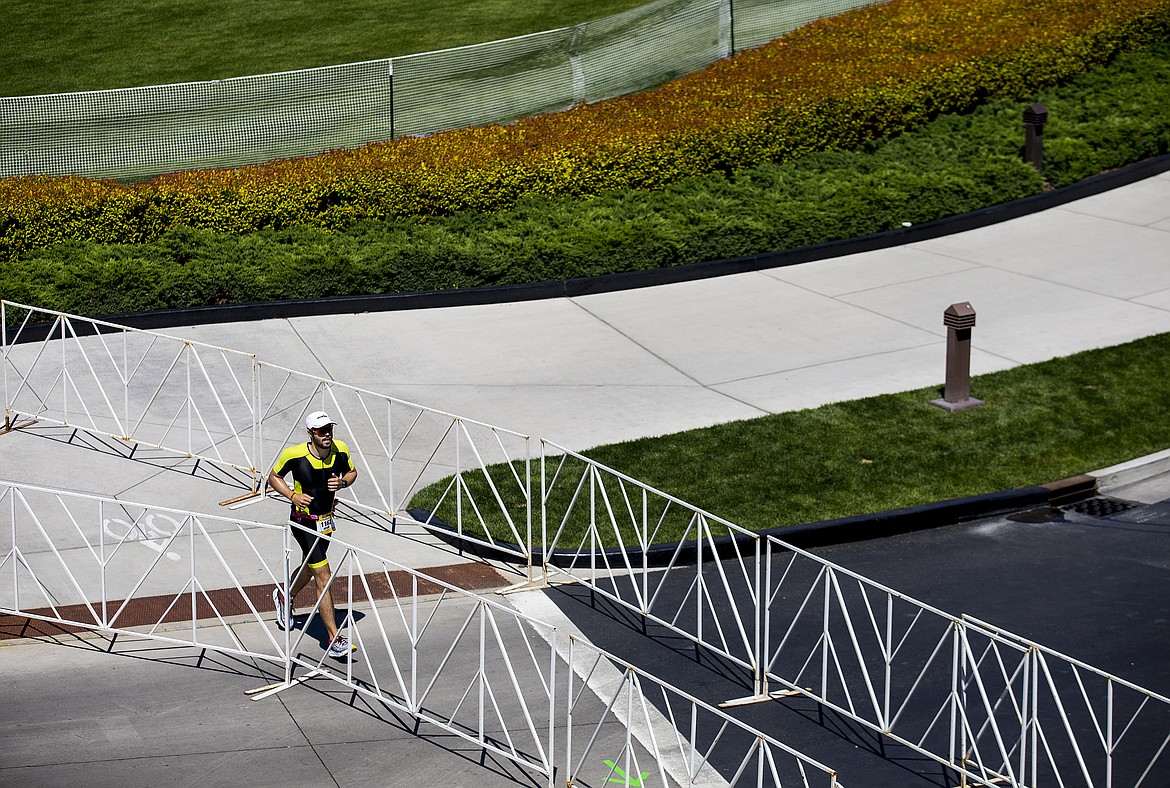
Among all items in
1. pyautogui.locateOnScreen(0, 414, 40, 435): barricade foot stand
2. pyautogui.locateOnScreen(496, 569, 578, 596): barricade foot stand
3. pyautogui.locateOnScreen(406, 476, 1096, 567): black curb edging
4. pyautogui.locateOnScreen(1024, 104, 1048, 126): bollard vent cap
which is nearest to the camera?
pyautogui.locateOnScreen(496, 569, 578, 596): barricade foot stand

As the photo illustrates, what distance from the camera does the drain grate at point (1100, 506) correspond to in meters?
11.8

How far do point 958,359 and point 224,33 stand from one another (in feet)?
57.2

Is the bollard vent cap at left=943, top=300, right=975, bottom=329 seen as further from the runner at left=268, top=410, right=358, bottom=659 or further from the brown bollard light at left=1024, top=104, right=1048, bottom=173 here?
the brown bollard light at left=1024, top=104, right=1048, bottom=173

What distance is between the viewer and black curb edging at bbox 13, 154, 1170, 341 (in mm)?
15664

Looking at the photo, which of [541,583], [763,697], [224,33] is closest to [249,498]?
[541,583]

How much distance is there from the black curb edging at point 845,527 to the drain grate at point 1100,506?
0.26ft

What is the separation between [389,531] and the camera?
11.5 meters

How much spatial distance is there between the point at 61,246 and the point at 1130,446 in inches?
460

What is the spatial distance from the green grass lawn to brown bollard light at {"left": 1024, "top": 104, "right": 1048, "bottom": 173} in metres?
9.84

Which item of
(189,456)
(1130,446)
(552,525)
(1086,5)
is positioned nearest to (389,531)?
(552,525)

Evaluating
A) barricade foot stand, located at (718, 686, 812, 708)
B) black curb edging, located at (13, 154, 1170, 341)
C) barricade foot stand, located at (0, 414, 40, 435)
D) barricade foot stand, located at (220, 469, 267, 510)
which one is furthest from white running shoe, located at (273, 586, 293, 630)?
black curb edging, located at (13, 154, 1170, 341)

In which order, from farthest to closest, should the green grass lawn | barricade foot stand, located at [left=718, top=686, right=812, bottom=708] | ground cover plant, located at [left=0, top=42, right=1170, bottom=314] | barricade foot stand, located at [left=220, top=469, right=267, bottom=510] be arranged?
1. the green grass lawn
2. ground cover plant, located at [left=0, top=42, right=1170, bottom=314]
3. barricade foot stand, located at [left=220, top=469, right=267, bottom=510]
4. barricade foot stand, located at [left=718, top=686, right=812, bottom=708]

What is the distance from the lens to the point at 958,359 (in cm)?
1327

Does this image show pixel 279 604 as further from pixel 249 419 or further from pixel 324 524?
pixel 249 419
